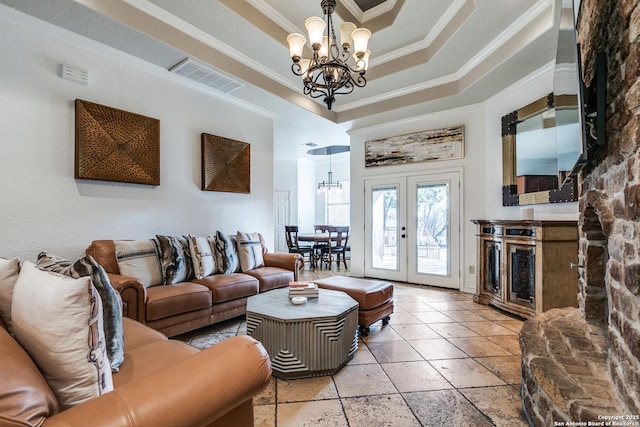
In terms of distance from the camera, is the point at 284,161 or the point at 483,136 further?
the point at 284,161

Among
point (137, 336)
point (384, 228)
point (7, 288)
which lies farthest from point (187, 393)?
point (384, 228)

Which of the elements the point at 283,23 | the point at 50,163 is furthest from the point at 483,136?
the point at 50,163

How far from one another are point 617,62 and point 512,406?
1912 mm

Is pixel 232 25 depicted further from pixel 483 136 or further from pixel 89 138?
pixel 483 136

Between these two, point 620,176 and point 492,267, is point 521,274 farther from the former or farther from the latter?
point 620,176

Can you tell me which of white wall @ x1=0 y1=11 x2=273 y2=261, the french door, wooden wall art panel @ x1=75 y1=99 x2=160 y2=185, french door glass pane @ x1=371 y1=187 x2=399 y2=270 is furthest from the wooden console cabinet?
wooden wall art panel @ x1=75 y1=99 x2=160 y2=185

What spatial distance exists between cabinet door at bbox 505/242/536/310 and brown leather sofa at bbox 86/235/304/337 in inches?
106

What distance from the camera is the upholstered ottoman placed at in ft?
9.32

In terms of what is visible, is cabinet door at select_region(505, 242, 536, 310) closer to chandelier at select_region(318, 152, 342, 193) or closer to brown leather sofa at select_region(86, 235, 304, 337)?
brown leather sofa at select_region(86, 235, 304, 337)

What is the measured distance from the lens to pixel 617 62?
1404 mm

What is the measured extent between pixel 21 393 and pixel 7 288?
74cm

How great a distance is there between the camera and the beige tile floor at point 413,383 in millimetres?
1725

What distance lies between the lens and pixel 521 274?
332 centimetres

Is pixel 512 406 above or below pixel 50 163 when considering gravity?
below
